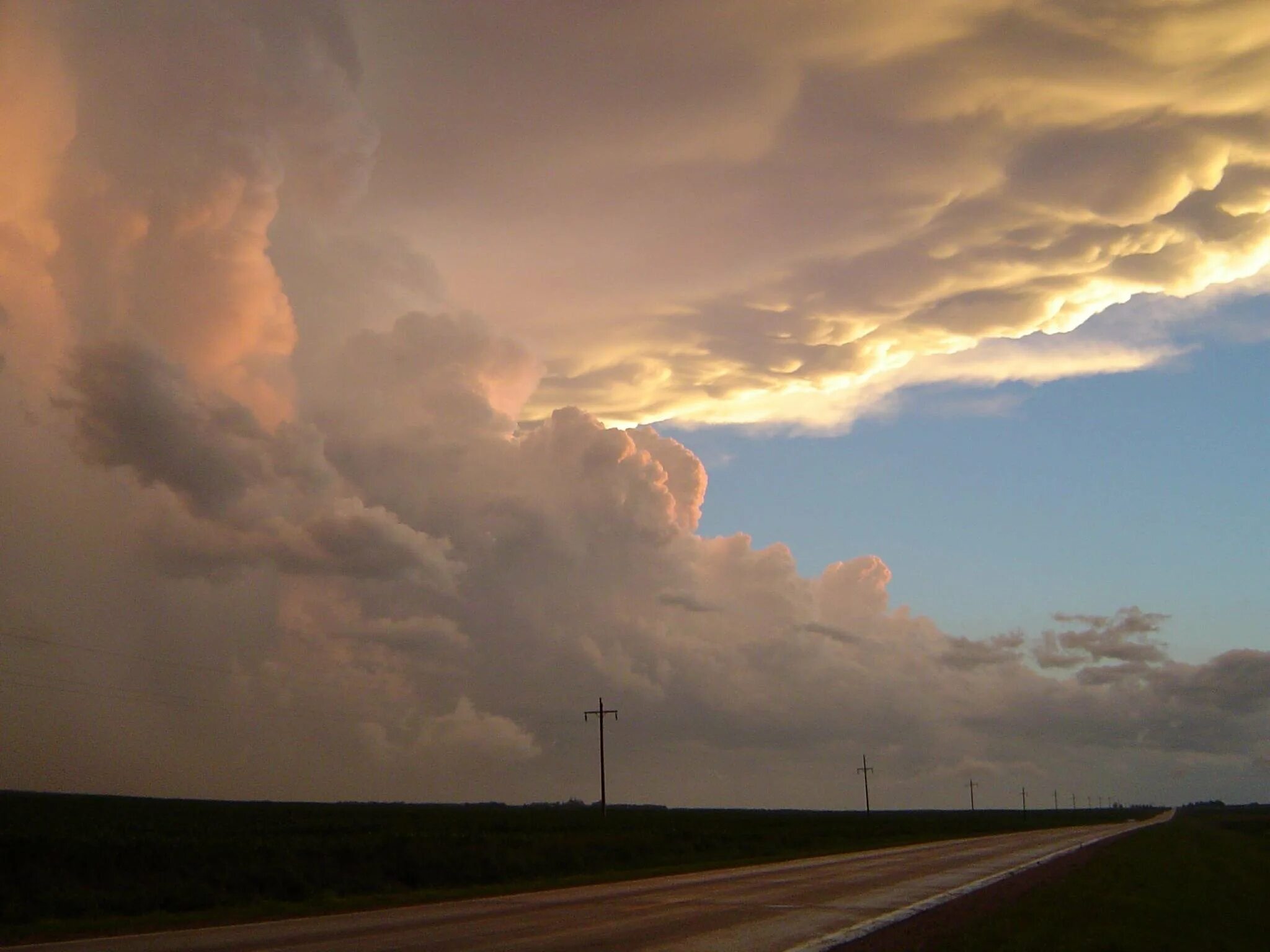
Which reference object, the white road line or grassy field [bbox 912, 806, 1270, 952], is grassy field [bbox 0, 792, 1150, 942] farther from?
grassy field [bbox 912, 806, 1270, 952]

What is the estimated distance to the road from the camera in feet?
57.2

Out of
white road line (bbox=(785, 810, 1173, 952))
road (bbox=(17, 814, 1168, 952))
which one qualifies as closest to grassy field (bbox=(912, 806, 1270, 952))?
white road line (bbox=(785, 810, 1173, 952))

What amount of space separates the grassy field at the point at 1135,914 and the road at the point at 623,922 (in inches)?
104

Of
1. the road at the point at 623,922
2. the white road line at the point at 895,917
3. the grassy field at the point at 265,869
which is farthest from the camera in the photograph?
the grassy field at the point at 265,869

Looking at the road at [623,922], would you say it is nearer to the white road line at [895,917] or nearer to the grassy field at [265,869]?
the white road line at [895,917]

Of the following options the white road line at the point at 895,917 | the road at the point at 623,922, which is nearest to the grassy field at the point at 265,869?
the road at the point at 623,922

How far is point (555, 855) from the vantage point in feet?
143

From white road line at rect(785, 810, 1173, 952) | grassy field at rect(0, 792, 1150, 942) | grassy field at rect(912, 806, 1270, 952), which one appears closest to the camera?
white road line at rect(785, 810, 1173, 952)

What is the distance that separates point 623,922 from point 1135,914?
491 inches

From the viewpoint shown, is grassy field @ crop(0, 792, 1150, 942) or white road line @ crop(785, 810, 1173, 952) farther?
grassy field @ crop(0, 792, 1150, 942)

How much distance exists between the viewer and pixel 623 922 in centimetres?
2139

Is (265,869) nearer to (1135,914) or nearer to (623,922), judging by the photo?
(623,922)

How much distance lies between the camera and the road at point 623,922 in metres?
17.4

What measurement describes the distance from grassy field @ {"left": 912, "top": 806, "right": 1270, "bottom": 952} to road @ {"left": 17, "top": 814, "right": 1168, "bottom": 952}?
2651 mm
